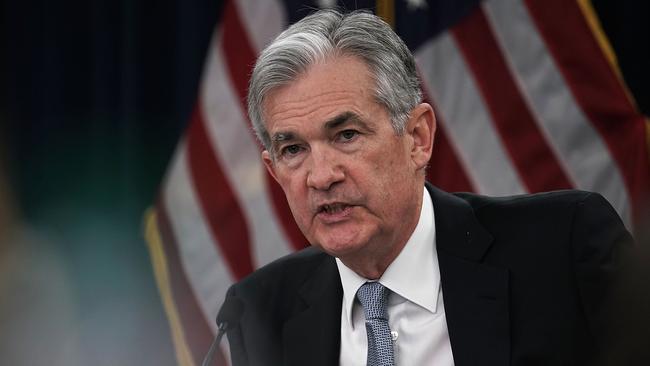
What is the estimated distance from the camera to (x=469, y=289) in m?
1.81

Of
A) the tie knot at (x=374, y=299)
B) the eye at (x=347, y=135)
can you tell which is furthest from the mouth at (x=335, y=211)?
the tie knot at (x=374, y=299)

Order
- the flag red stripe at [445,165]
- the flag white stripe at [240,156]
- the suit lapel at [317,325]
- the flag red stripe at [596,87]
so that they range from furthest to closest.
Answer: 1. the flag white stripe at [240,156]
2. the flag red stripe at [445,165]
3. the flag red stripe at [596,87]
4. the suit lapel at [317,325]

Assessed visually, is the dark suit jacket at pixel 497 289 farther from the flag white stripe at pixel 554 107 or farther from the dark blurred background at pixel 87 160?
the dark blurred background at pixel 87 160

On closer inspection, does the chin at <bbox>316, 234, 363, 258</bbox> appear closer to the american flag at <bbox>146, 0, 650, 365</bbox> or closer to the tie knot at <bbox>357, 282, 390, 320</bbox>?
the tie knot at <bbox>357, 282, 390, 320</bbox>

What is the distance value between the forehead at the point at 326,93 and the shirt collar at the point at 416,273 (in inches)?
12.1

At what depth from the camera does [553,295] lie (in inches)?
68.4

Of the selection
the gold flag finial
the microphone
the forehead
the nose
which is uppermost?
the gold flag finial

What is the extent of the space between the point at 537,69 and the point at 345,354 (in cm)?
170

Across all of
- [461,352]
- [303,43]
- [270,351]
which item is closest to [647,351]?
[461,352]

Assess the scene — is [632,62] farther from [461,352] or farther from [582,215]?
[461,352]

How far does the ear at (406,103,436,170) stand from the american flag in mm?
1429

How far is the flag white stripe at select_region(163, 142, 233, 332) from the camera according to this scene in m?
3.73

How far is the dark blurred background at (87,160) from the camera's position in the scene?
3.87 m

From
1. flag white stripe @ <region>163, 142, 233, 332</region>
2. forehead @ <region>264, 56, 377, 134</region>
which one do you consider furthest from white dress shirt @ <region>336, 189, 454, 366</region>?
flag white stripe @ <region>163, 142, 233, 332</region>
